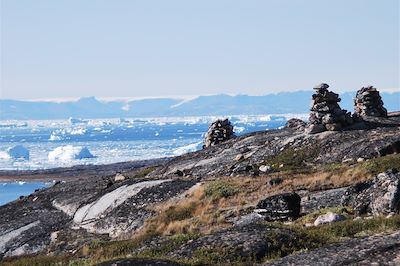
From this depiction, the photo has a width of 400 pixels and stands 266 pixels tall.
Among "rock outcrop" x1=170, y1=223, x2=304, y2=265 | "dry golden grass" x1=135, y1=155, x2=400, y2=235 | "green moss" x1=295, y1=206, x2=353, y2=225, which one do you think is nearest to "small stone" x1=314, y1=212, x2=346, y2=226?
"green moss" x1=295, y1=206, x2=353, y2=225

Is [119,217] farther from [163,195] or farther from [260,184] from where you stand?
[260,184]

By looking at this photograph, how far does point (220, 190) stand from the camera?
45625 millimetres

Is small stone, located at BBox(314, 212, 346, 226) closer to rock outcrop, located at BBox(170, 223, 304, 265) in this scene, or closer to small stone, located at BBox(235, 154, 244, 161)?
rock outcrop, located at BBox(170, 223, 304, 265)

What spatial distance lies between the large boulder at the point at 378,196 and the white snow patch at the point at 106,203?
2235 cm

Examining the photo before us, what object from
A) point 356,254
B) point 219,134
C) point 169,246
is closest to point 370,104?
point 219,134

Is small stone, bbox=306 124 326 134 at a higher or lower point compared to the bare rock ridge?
higher

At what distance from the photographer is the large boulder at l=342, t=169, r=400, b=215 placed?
27880mm

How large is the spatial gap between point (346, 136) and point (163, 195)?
18.0 m

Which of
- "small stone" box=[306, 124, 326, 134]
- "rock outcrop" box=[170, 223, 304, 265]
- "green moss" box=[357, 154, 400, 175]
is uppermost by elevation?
"small stone" box=[306, 124, 326, 134]

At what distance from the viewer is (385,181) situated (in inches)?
1156

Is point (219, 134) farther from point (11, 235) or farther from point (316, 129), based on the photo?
point (11, 235)

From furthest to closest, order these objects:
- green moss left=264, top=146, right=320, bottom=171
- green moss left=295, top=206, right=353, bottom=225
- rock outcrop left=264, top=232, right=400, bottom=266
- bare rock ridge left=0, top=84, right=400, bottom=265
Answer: green moss left=264, top=146, right=320, bottom=171, green moss left=295, top=206, right=353, bottom=225, bare rock ridge left=0, top=84, right=400, bottom=265, rock outcrop left=264, top=232, right=400, bottom=266

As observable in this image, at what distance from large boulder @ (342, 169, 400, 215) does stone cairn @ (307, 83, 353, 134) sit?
89.3ft

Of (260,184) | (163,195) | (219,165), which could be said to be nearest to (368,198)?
(260,184)
